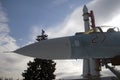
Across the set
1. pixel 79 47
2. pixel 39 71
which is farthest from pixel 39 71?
pixel 79 47

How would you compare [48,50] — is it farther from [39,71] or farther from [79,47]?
[39,71]

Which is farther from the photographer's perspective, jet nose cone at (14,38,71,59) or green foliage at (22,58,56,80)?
green foliage at (22,58,56,80)

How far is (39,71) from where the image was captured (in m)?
50.3

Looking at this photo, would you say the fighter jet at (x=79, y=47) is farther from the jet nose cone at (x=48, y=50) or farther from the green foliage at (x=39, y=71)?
the green foliage at (x=39, y=71)

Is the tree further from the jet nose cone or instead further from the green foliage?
the jet nose cone

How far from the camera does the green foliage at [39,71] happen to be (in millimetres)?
49594

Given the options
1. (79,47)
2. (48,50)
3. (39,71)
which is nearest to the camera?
(48,50)

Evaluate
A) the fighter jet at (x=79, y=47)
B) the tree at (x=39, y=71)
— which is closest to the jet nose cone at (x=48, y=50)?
the fighter jet at (x=79, y=47)

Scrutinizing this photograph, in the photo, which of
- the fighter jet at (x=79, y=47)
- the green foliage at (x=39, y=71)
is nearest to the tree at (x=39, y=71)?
the green foliage at (x=39, y=71)

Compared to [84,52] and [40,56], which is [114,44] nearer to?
[84,52]

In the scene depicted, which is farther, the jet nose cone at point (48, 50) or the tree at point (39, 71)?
the tree at point (39, 71)

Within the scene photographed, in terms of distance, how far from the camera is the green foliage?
49.6 metres

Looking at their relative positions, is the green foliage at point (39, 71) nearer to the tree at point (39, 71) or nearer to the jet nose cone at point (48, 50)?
the tree at point (39, 71)

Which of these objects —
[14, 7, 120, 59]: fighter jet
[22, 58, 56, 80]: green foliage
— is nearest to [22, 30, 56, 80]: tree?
[22, 58, 56, 80]: green foliage
